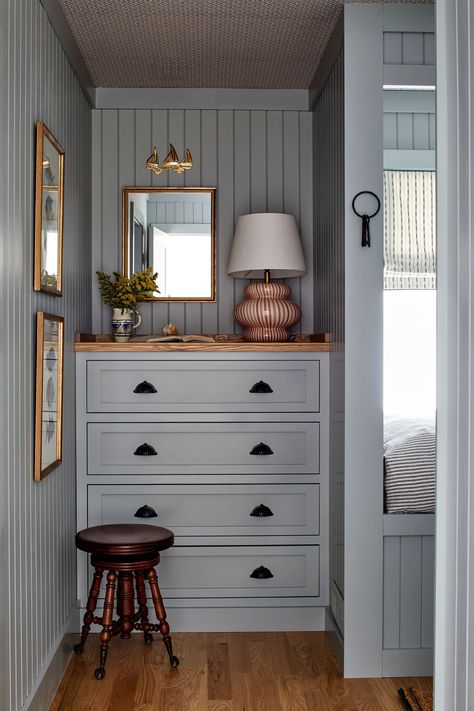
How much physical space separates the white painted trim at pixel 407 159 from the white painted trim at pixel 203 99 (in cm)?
106

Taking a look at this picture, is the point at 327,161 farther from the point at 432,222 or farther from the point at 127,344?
the point at 127,344

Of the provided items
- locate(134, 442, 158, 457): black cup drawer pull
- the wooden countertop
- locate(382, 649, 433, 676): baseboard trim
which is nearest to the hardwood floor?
locate(382, 649, 433, 676): baseboard trim

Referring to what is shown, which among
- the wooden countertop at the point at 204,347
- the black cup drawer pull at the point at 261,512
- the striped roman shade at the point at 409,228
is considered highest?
the striped roman shade at the point at 409,228

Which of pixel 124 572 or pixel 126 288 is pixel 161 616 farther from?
pixel 126 288

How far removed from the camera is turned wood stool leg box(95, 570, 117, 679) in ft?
10.4

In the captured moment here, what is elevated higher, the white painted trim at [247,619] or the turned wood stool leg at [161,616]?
the turned wood stool leg at [161,616]

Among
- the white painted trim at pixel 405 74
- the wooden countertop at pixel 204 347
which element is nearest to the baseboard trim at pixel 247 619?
the wooden countertop at pixel 204 347

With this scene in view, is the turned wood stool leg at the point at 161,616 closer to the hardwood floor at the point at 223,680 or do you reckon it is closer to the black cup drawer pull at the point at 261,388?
the hardwood floor at the point at 223,680

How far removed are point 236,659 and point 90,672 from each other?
60 centimetres

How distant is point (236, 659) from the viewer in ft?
11.0

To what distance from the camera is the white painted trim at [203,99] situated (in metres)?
4.11

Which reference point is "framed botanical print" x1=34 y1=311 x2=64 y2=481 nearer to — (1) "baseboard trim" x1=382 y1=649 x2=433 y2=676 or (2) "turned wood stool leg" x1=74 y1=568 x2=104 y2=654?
(2) "turned wood stool leg" x1=74 y1=568 x2=104 y2=654

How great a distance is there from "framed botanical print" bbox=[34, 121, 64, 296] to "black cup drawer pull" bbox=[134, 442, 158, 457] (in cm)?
89
